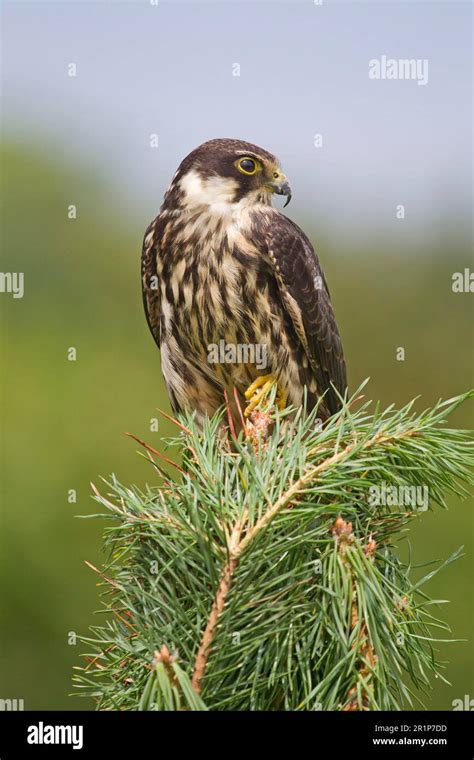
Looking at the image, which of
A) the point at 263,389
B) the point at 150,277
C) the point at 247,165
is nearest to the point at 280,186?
the point at 247,165

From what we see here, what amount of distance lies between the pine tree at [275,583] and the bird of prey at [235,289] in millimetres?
1385

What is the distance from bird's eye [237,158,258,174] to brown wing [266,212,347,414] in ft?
0.82

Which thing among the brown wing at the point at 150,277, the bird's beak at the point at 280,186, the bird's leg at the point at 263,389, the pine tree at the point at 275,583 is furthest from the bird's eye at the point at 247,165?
the pine tree at the point at 275,583

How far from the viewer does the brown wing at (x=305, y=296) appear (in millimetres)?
3525

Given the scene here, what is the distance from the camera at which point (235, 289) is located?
3525 millimetres

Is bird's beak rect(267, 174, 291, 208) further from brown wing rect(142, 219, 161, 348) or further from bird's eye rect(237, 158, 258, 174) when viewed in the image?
brown wing rect(142, 219, 161, 348)

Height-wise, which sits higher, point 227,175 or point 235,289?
point 227,175

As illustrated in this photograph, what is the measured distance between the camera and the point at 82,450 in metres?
7.73

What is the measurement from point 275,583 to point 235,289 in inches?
78.4

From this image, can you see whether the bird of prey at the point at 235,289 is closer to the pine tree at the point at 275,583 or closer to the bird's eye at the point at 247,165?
the bird's eye at the point at 247,165

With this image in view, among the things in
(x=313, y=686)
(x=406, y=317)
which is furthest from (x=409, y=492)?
(x=406, y=317)

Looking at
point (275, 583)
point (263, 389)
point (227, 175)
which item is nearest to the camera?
point (275, 583)

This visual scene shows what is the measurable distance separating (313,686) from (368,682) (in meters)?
0.18

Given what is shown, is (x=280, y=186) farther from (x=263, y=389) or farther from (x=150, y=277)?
(x=263, y=389)
